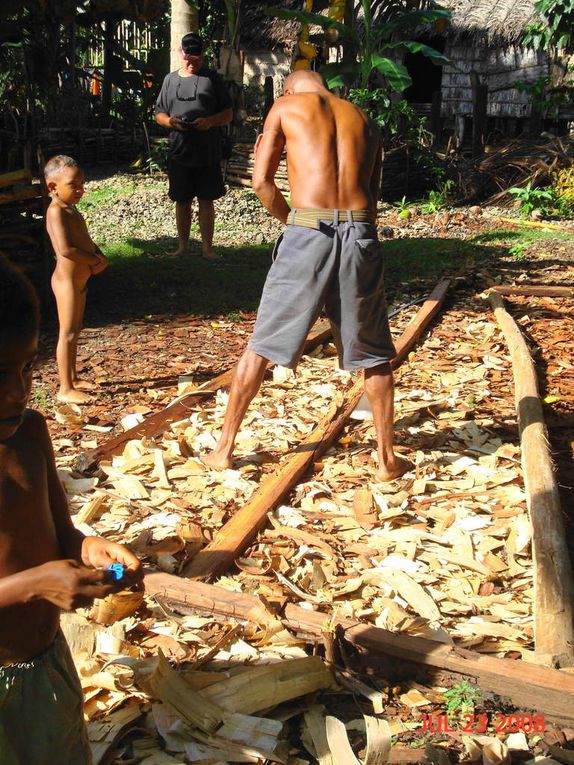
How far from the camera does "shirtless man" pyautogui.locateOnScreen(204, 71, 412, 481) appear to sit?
13.4ft

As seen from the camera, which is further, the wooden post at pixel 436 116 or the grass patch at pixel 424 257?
the wooden post at pixel 436 116

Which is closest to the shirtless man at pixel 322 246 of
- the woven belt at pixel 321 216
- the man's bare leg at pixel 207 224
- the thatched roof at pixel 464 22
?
the woven belt at pixel 321 216

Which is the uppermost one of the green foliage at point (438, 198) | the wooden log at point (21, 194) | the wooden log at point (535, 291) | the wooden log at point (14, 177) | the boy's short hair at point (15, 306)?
the boy's short hair at point (15, 306)

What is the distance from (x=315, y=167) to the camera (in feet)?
13.5

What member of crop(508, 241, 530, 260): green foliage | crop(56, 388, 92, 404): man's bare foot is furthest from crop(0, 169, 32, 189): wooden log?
→ crop(508, 241, 530, 260): green foliage

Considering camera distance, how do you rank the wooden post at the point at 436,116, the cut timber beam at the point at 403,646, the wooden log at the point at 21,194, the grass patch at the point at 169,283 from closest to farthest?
1. the cut timber beam at the point at 403,646
2. the wooden log at the point at 21,194
3. the grass patch at the point at 169,283
4. the wooden post at the point at 436,116

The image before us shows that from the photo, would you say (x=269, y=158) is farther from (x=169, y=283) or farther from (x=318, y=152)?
(x=169, y=283)

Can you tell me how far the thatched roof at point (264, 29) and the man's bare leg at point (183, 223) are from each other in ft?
41.9

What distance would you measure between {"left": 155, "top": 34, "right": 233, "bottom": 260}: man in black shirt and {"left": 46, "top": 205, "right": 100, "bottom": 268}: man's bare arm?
3587 millimetres

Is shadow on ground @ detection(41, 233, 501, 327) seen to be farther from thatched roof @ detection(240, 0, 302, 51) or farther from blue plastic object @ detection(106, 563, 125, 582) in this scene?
thatched roof @ detection(240, 0, 302, 51)

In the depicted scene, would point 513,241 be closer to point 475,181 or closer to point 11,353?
point 475,181

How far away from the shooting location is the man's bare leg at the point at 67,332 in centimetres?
509

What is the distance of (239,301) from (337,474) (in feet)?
12.3

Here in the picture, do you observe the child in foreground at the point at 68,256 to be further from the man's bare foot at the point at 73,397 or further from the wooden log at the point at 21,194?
the wooden log at the point at 21,194
